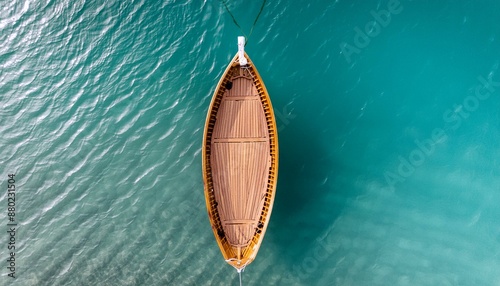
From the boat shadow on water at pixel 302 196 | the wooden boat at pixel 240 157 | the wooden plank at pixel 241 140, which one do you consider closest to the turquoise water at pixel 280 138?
the boat shadow on water at pixel 302 196

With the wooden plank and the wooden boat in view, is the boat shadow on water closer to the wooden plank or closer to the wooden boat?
the wooden boat

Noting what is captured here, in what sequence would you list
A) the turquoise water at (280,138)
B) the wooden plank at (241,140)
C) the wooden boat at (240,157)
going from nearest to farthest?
the wooden boat at (240,157), the wooden plank at (241,140), the turquoise water at (280,138)

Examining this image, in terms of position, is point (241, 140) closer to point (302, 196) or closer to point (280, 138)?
point (280, 138)

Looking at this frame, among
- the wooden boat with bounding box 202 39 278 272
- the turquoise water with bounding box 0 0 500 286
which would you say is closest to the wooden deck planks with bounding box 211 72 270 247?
the wooden boat with bounding box 202 39 278 272

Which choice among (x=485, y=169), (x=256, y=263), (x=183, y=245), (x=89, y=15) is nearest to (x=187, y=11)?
(x=89, y=15)

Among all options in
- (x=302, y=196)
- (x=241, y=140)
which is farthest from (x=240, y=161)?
(x=302, y=196)

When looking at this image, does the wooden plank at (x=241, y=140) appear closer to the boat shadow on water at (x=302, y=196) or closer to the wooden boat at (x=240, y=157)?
the wooden boat at (x=240, y=157)
